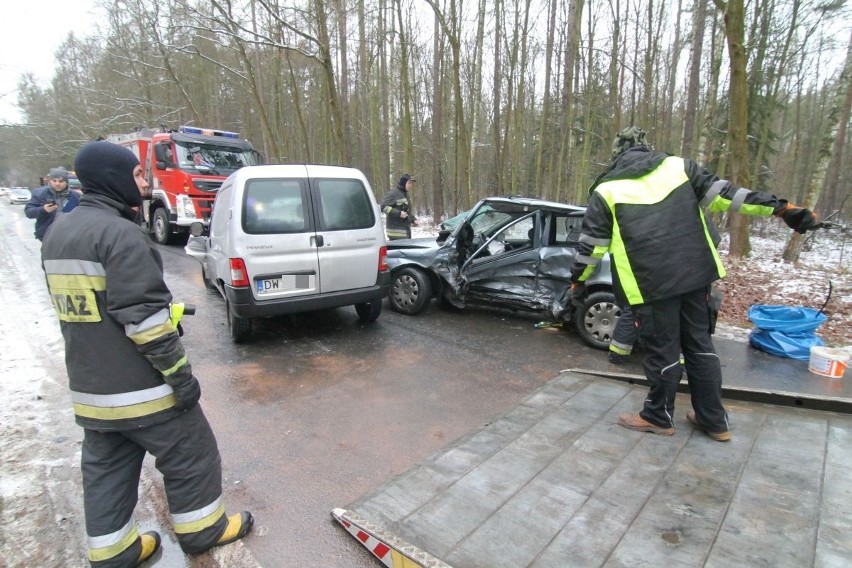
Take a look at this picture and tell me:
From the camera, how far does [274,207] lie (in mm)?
4906

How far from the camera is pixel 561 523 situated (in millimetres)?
2273

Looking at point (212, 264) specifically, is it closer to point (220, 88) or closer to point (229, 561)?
point (229, 561)

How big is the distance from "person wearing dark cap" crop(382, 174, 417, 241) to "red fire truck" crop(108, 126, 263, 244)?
499 centimetres

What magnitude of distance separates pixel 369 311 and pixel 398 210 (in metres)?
3.21

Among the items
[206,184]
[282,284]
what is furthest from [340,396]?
[206,184]

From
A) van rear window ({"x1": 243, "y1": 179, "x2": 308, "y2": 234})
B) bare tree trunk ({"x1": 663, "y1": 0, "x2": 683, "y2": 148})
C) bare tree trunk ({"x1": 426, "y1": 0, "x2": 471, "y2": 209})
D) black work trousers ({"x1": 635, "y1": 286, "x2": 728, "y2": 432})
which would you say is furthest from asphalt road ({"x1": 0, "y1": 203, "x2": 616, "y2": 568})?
bare tree trunk ({"x1": 663, "y1": 0, "x2": 683, "y2": 148})

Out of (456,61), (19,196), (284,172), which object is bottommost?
(284,172)

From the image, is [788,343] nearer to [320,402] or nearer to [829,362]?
[829,362]

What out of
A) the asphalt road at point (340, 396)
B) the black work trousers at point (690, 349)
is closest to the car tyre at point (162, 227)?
the asphalt road at point (340, 396)

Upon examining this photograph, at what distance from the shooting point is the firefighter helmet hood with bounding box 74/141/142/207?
6.53ft

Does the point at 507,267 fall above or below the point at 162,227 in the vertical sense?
below

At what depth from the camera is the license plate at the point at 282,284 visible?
4.78 m

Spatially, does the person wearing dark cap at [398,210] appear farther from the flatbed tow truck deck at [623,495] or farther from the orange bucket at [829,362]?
the orange bucket at [829,362]

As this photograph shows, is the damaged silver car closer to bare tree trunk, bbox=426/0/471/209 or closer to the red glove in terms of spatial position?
the red glove
